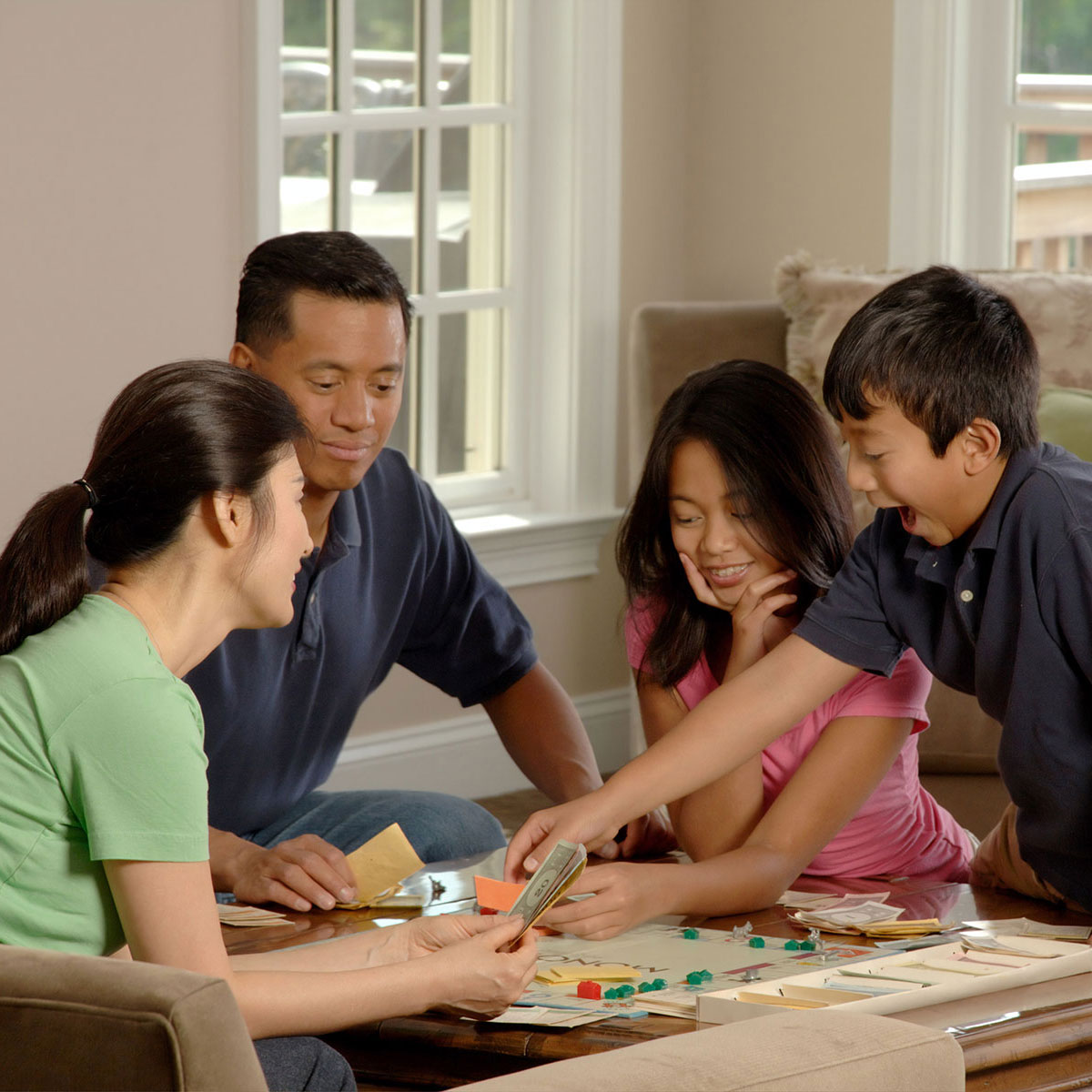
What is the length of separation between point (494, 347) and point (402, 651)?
198cm

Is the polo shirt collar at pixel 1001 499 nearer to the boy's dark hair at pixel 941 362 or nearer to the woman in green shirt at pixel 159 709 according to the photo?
the boy's dark hair at pixel 941 362

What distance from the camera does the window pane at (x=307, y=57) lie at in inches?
150

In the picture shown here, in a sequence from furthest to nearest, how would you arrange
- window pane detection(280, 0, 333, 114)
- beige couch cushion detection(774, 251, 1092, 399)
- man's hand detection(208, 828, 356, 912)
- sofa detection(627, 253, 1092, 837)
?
window pane detection(280, 0, 333, 114) → beige couch cushion detection(774, 251, 1092, 399) → sofa detection(627, 253, 1092, 837) → man's hand detection(208, 828, 356, 912)

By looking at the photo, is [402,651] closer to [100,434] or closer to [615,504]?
[100,434]

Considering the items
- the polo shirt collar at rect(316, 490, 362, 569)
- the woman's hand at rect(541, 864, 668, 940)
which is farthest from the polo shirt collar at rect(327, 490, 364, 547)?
the woman's hand at rect(541, 864, 668, 940)

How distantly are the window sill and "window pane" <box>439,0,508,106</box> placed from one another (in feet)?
3.56

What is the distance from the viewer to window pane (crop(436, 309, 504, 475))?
169 inches

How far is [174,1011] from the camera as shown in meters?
0.93

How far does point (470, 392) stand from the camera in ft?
14.3

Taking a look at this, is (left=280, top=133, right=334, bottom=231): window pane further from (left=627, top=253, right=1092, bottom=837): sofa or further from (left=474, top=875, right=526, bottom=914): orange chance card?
(left=474, top=875, right=526, bottom=914): orange chance card

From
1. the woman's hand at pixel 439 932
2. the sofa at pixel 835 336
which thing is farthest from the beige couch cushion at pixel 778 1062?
the sofa at pixel 835 336

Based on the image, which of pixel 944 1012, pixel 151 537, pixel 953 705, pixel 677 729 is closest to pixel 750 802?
pixel 677 729

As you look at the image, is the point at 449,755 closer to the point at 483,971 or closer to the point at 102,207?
the point at 102,207

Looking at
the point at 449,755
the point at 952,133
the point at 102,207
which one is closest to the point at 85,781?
the point at 102,207
